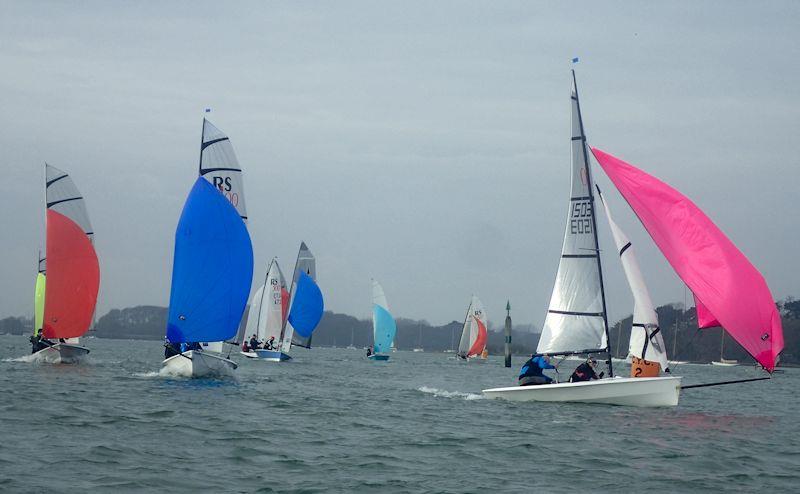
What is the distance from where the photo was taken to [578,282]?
26703 millimetres

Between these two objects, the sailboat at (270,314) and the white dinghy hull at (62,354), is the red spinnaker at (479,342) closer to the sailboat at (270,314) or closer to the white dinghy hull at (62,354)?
the sailboat at (270,314)

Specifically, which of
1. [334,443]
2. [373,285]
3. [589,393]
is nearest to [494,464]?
[334,443]

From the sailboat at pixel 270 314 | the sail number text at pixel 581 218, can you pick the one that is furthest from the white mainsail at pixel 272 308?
the sail number text at pixel 581 218

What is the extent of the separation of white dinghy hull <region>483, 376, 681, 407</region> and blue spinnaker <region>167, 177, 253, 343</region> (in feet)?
34.9

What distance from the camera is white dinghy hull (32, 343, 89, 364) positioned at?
38250mm

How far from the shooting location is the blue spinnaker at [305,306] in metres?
65.5

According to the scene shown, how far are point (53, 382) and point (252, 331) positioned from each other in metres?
38.9

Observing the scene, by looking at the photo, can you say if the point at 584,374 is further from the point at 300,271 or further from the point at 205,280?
the point at 300,271

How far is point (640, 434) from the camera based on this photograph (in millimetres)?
20609

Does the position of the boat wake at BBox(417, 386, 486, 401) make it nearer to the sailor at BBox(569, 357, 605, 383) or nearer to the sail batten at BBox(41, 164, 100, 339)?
the sailor at BBox(569, 357, 605, 383)

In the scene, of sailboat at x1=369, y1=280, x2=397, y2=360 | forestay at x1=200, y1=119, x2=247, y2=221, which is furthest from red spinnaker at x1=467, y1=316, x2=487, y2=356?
forestay at x1=200, y1=119, x2=247, y2=221

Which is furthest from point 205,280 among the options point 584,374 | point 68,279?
point 584,374

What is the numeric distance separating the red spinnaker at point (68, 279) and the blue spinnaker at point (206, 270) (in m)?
9.12

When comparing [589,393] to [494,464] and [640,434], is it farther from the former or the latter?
[494,464]
